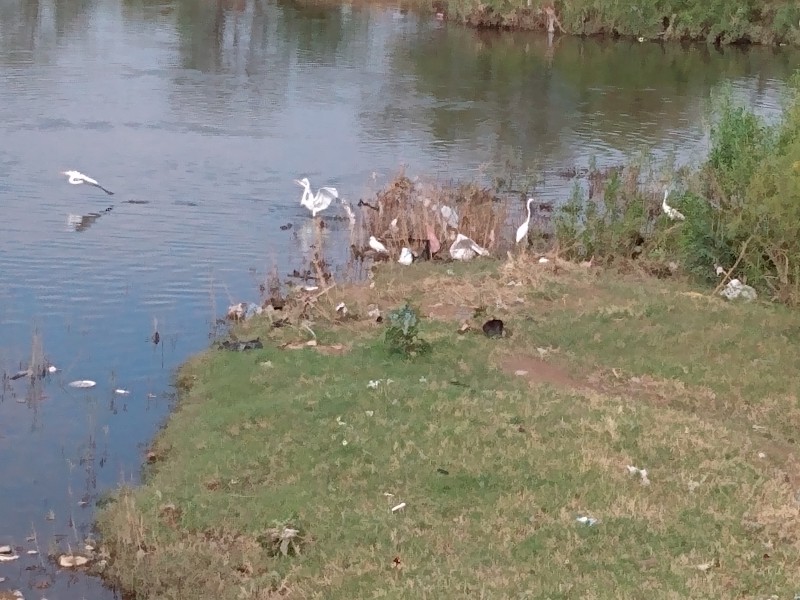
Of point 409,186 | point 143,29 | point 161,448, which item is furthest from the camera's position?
point 143,29

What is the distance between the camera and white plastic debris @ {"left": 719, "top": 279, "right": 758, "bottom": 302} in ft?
33.2

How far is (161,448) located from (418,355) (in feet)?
6.61

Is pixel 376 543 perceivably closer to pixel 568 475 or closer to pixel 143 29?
pixel 568 475

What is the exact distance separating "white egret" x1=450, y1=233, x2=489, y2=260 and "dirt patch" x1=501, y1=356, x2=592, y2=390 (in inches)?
122

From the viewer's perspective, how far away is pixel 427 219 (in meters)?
11.9

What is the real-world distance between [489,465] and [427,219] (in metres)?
5.86

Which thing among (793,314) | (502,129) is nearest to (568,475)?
(793,314)

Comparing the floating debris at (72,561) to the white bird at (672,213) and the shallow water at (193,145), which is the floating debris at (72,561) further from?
the white bird at (672,213)

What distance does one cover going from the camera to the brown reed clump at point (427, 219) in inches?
472

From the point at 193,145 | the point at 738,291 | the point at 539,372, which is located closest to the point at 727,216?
the point at 738,291

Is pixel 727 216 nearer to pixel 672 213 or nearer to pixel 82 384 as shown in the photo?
pixel 672 213

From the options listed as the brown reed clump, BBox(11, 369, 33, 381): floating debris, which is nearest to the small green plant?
BBox(11, 369, 33, 381): floating debris

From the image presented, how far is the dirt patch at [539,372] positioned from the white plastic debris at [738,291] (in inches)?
96.3

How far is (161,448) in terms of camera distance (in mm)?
7594
